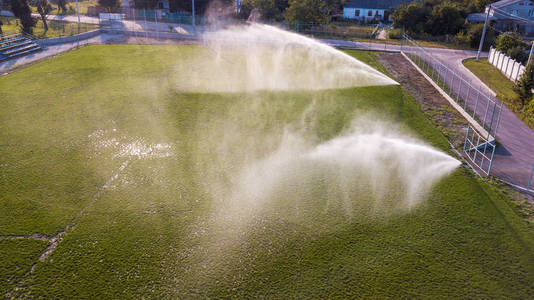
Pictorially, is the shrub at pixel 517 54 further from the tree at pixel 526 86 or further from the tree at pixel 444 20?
the tree at pixel 444 20

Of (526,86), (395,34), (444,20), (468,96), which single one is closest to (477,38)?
(444,20)

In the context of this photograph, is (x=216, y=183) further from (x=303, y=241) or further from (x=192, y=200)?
(x=303, y=241)

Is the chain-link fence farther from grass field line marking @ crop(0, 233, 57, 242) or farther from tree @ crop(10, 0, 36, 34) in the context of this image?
tree @ crop(10, 0, 36, 34)

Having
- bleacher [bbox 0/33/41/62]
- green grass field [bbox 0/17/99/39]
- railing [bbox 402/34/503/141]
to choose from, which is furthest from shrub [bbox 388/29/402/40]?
bleacher [bbox 0/33/41/62]

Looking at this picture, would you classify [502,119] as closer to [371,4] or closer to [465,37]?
[465,37]

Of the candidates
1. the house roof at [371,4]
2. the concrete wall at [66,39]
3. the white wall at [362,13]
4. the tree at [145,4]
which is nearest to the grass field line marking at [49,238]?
the concrete wall at [66,39]

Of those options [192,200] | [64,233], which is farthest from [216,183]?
[64,233]
